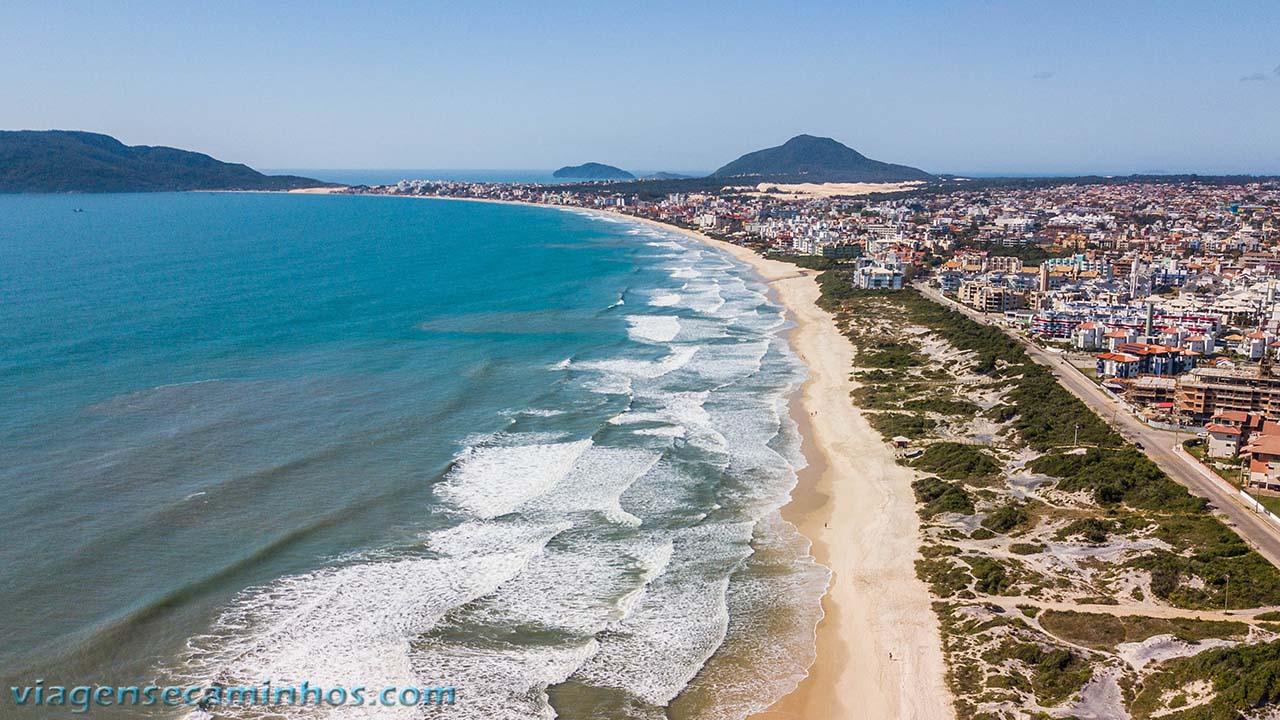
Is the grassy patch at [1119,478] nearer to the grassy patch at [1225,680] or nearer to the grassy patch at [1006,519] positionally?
the grassy patch at [1006,519]

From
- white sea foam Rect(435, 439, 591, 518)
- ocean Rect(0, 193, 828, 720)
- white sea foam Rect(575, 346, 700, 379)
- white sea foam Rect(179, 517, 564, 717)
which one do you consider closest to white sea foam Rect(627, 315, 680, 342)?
ocean Rect(0, 193, 828, 720)

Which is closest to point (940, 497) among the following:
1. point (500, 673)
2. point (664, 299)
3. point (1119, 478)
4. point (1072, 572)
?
point (1119, 478)

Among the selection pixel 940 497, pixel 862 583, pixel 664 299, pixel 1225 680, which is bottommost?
pixel 862 583

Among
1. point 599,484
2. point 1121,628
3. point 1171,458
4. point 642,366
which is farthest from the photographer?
point 642,366

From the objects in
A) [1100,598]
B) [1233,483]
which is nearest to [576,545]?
[1100,598]

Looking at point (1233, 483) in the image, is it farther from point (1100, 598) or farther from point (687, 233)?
point (687, 233)

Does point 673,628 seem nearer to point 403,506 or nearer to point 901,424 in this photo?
point 403,506

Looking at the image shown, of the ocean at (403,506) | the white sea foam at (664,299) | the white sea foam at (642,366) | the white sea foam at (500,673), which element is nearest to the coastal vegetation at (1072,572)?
the ocean at (403,506)
